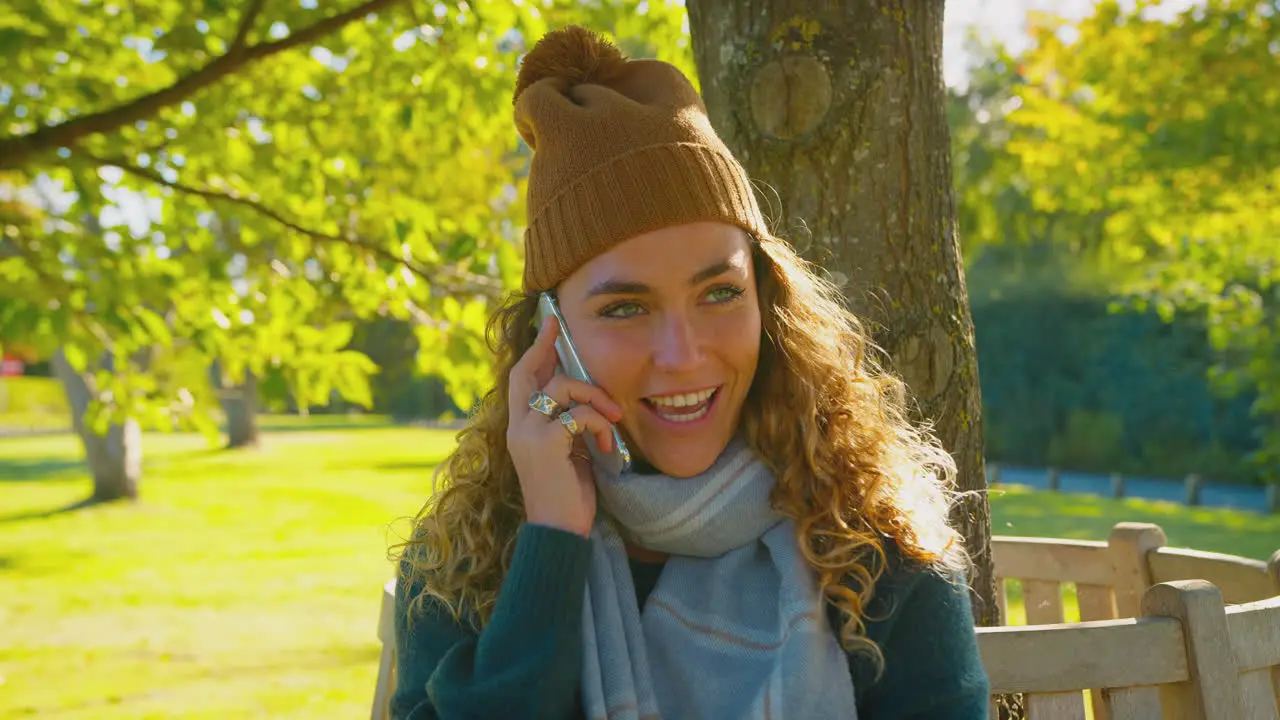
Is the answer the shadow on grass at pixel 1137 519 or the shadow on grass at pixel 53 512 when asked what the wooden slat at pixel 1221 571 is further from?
the shadow on grass at pixel 53 512

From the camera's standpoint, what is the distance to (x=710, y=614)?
80.6 inches

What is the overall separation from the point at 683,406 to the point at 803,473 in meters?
0.28

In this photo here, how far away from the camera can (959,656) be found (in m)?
1.93

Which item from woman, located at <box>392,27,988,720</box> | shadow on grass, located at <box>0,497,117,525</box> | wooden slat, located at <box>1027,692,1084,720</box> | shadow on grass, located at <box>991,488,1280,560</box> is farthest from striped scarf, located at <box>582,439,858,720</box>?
shadow on grass, located at <box>0,497,117,525</box>

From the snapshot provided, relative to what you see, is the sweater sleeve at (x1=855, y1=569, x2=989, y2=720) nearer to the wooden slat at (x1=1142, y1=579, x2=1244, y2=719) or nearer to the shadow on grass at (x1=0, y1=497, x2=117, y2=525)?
the wooden slat at (x1=1142, y1=579, x2=1244, y2=719)

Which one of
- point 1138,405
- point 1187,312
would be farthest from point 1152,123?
point 1138,405

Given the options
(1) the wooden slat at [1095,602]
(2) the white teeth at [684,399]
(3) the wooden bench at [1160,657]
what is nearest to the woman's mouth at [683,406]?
(2) the white teeth at [684,399]

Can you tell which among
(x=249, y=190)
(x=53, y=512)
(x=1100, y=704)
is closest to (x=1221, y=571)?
(x=1100, y=704)

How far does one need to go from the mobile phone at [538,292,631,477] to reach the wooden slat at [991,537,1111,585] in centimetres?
147

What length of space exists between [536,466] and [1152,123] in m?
9.70

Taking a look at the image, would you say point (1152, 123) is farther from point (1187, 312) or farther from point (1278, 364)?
point (1187, 312)

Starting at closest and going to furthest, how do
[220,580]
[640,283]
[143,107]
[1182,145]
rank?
[640,283] → [143,107] → [1182,145] → [220,580]

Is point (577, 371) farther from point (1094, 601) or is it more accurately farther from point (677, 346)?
point (1094, 601)

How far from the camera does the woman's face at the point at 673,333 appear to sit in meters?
2.03
